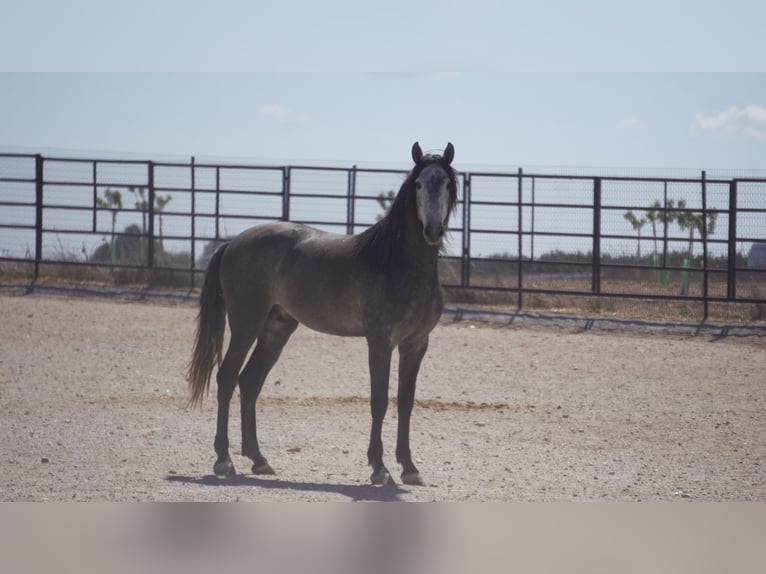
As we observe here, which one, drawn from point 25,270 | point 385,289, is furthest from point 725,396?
point 25,270

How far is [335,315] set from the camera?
600 cm

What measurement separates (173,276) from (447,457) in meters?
10.8

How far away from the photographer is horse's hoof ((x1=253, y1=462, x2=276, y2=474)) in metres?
5.88

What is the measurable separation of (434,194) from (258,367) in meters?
1.84

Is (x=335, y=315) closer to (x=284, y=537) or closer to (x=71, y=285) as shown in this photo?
(x=284, y=537)

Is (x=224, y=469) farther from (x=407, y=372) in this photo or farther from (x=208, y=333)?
(x=407, y=372)

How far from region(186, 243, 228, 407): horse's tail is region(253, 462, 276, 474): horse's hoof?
0.70 metres

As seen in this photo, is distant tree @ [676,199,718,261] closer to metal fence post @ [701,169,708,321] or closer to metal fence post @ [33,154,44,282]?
metal fence post @ [701,169,708,321]

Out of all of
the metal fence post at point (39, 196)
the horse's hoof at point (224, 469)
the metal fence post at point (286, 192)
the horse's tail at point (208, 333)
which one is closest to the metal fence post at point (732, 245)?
the metal fence post at point (286, 192)

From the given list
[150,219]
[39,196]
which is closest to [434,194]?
[150,219]

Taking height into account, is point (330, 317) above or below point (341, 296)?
below

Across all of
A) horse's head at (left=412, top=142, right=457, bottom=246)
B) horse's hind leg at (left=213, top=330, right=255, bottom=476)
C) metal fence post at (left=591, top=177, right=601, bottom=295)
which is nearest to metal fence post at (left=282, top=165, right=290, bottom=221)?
metal fence post at (left=591, top=177, right=601, bottom=295)

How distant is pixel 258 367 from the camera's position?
6.37 m

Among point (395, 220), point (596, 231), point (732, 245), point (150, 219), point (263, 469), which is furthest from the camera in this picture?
point (150, 219)
